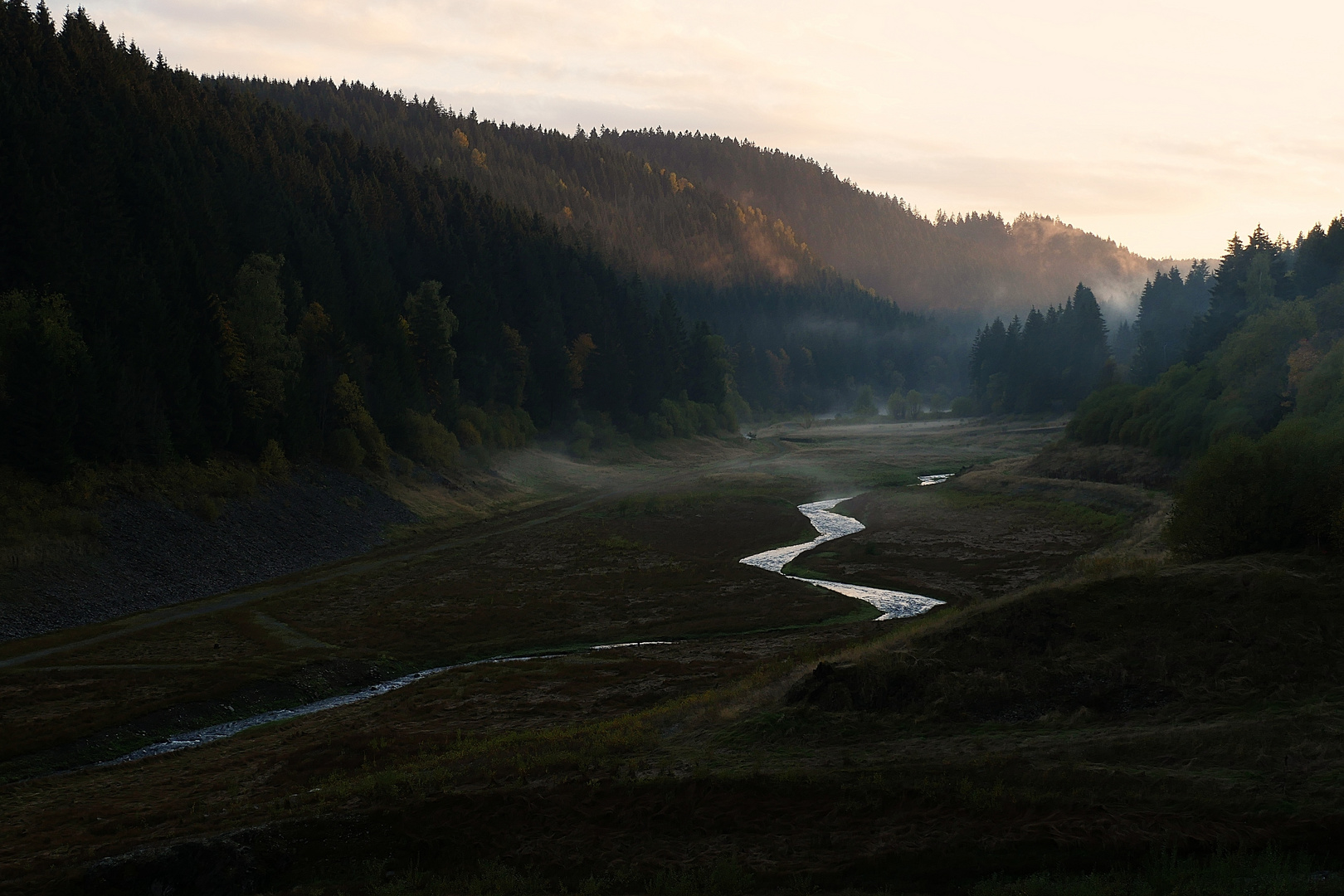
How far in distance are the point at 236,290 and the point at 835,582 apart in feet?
215

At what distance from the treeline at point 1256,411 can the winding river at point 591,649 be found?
17734 mm

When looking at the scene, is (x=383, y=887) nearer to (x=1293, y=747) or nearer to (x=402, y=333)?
(x=1293, y=747)

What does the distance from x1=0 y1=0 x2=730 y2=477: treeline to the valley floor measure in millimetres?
23693

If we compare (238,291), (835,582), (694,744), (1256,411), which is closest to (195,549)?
(238,291)

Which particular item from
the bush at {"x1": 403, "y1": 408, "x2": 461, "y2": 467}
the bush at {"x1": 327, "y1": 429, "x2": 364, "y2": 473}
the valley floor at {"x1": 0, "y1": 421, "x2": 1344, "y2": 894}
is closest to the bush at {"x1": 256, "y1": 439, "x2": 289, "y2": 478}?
the bush at {"x1": 327, "y1": 429, "x2": 364, "y2": 473}

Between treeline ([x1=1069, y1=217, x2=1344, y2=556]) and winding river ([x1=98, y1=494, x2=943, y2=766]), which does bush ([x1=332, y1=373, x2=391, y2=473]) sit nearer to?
winding river ([x1=98, y1=494, x2=943, y2=766])

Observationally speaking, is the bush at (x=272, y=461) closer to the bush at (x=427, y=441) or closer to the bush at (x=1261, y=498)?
→ the bush at (x=427, y=441)

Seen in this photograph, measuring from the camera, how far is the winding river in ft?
120

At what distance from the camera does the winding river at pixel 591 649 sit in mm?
36500

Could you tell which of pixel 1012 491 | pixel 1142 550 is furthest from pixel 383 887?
pixel 1012 491

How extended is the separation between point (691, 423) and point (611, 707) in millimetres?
140859

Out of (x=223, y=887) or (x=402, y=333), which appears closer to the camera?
(x=223, y=887)

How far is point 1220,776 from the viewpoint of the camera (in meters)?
22.8

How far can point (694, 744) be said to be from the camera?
28641mm
